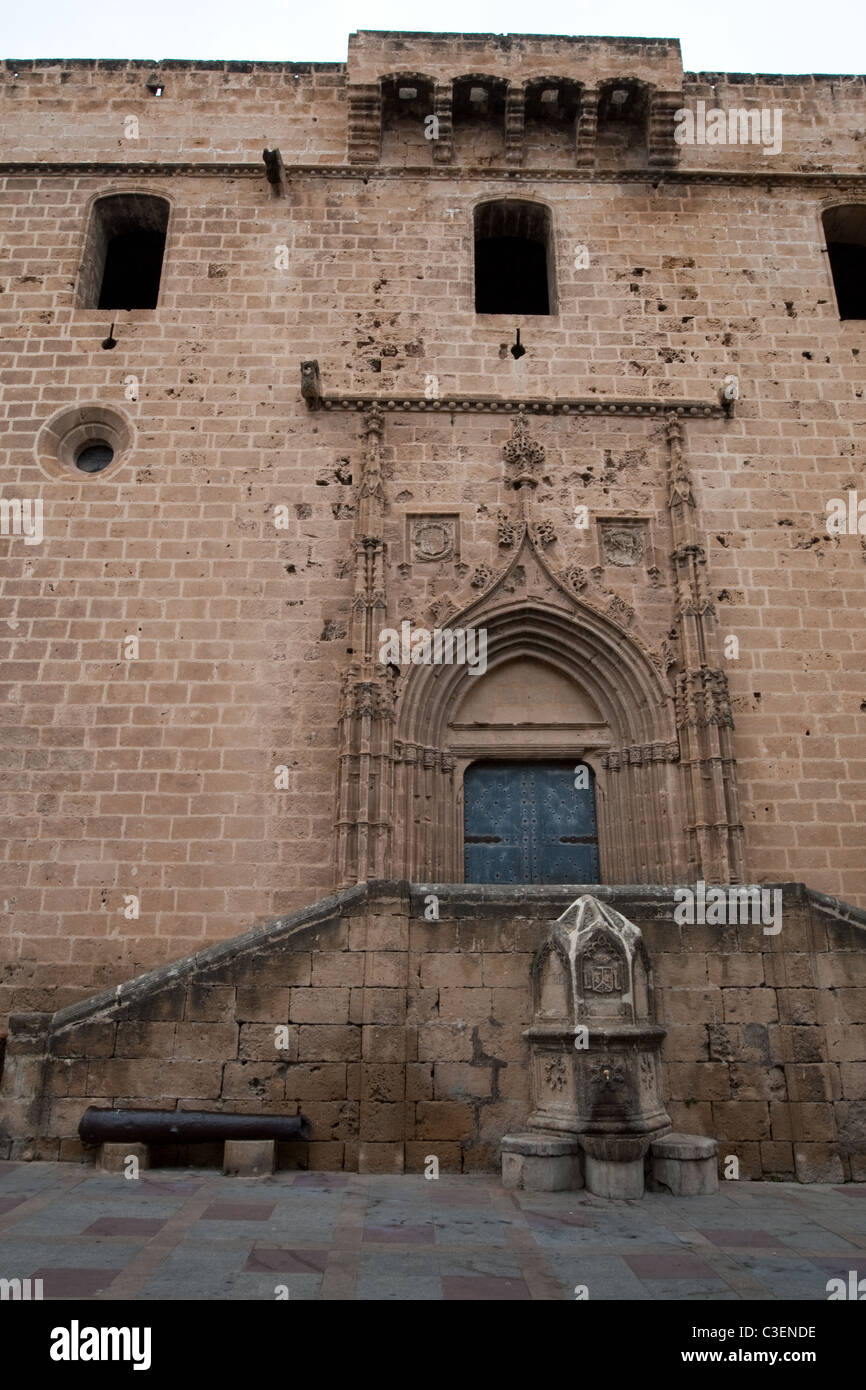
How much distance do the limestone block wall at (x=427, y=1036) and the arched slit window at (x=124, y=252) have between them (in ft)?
32.2

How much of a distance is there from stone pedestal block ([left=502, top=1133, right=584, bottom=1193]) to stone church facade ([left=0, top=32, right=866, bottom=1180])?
75cm

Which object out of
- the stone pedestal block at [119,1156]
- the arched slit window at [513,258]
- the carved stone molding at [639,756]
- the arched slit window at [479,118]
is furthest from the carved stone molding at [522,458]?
the stone pedestal block at [119,1156]

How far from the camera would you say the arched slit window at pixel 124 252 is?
13250 mm

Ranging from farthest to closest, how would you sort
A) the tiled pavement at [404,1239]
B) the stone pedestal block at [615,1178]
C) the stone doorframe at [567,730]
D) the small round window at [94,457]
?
the small round window at [94,457]
the stone doorframe at [567,730]
the stone pedestal block at [615,1178]
the tiled pavement at [404,1239]

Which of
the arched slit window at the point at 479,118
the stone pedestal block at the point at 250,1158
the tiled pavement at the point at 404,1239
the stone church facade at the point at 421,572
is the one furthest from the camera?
the arched slit window at the point at 479,118

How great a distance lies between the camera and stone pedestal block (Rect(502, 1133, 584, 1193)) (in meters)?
6.10

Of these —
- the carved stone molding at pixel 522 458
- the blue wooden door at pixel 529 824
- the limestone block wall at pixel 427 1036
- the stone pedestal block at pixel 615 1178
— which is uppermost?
the carved stone molding at pixel 522 458

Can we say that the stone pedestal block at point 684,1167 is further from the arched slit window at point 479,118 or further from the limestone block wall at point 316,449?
the arched slit window at point 479,118

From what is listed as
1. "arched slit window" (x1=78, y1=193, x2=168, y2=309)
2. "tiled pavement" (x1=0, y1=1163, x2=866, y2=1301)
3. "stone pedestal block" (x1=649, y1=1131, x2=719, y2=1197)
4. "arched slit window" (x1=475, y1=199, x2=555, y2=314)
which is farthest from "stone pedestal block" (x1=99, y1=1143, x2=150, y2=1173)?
"arched slit window" (x1=475, y1=199, x2=555, y2=314)

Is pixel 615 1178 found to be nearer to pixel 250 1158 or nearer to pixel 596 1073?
pixel 596 1073

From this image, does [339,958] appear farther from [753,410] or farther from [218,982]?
[753,410]

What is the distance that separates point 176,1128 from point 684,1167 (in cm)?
349

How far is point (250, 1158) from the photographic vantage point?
6.63 metres

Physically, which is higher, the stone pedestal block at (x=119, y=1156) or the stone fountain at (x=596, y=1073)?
the stone fountain at (x=596, y=1073)
